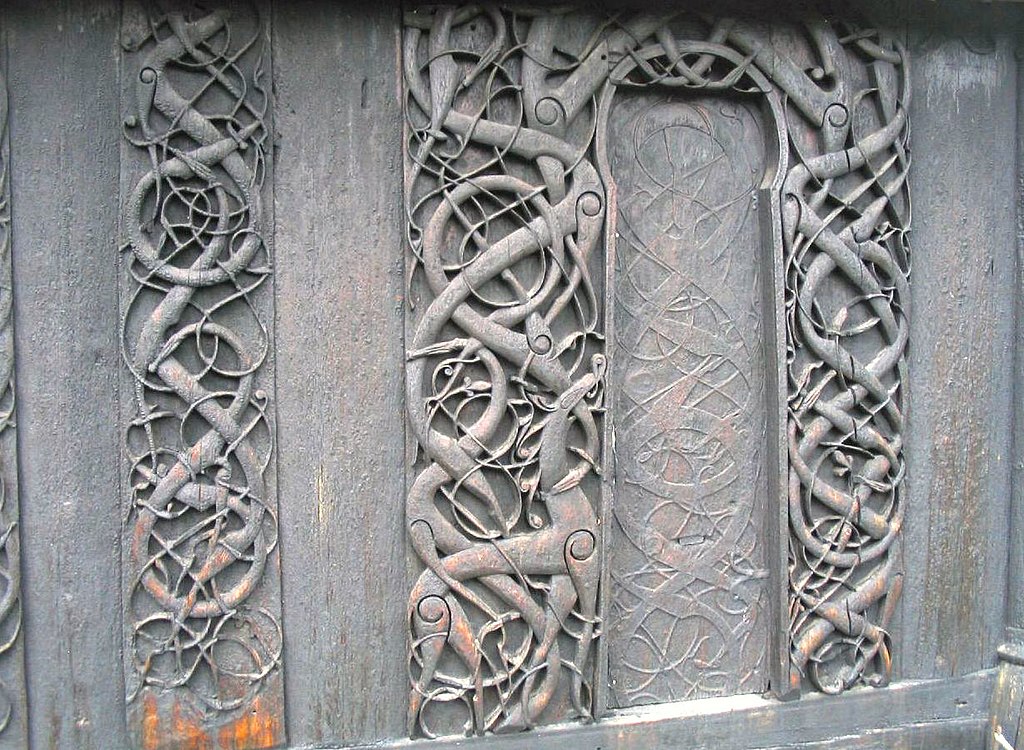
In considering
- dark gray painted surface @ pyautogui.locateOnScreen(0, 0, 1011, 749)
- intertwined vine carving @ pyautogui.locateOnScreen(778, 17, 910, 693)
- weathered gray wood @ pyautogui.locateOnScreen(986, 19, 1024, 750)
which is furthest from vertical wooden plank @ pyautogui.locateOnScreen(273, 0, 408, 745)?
weathered gray wood @ pyautogui.locateOnScreen(986, 19, 1024, 750)

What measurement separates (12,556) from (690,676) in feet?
6.67

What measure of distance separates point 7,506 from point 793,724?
96.3 inches

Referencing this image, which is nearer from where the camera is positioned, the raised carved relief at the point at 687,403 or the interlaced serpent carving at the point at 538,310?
the interlaced serpent carving at the point at 538,310

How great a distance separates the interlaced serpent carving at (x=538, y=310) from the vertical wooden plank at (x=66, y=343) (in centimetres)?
84

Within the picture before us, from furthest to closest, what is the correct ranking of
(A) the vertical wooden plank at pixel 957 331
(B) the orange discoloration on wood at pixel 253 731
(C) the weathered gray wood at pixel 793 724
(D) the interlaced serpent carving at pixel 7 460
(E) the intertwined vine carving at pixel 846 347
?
(A) the vertical wooden plank at pixel 957 331, (E) the intertwined vine carving at pixel 846 347, (C) the weathered gray wood at pixel 793 724, (B) the orange discoloration on wood at pixel 253 731, (D) the interlaced serpent carving at pixel 7 460

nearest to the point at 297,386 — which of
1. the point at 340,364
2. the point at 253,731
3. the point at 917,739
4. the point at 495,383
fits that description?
the point at 340,364

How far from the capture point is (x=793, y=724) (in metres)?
2.74

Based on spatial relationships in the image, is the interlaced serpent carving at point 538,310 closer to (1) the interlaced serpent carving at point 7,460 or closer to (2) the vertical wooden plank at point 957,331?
(2) the vertical wooden plank at point 957,331

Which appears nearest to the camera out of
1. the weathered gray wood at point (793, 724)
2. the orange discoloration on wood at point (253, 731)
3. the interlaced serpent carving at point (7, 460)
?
the interlaced serpent carving at point (7, 460)

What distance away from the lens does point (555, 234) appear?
8.08ft

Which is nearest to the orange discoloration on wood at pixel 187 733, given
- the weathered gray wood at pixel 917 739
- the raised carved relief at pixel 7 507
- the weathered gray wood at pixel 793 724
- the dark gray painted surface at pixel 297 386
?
the dark gray painted surface at pixel 297 386

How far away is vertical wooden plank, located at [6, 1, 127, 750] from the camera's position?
89.8 inches

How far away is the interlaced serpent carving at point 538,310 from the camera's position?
2.43 m

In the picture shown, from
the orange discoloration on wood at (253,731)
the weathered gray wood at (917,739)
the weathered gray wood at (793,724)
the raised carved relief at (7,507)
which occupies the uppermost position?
the raised carved relief at (7,507)
